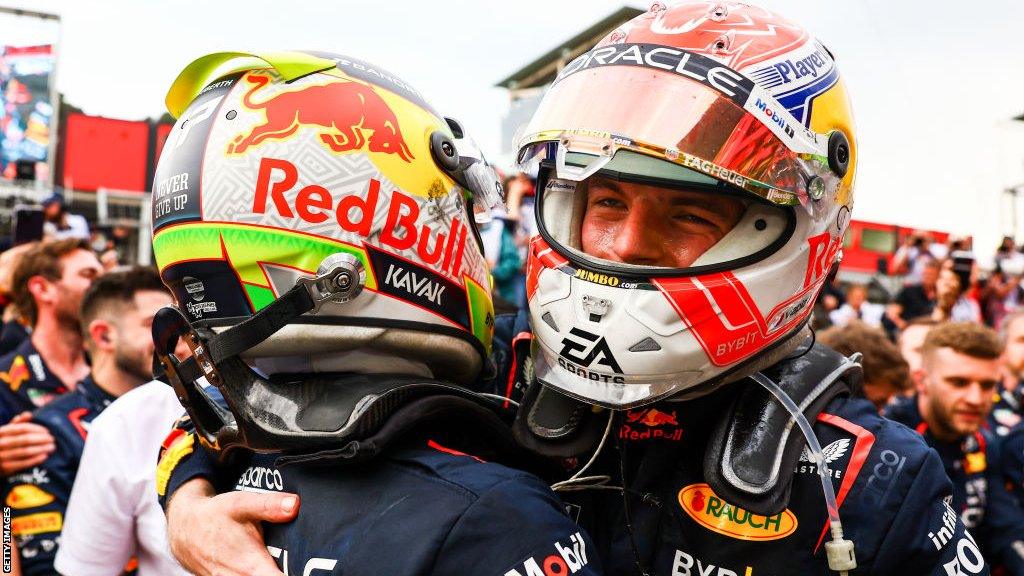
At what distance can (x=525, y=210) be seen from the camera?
5.86 meters

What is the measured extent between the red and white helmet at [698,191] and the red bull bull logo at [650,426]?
10 centimetres

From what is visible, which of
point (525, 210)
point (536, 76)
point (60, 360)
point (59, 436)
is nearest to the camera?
point (59, 436)

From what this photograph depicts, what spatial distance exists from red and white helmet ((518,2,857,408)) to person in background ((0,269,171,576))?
1901 mm

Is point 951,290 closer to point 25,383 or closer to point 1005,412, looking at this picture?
point 1005,412

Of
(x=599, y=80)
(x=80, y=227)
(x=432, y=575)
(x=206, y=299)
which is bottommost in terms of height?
(x=80, y=227)

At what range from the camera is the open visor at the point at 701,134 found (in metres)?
1.70

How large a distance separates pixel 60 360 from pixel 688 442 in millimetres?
4018

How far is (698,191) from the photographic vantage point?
1.75m

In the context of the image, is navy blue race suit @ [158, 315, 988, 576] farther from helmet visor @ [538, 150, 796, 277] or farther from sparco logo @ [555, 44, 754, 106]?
sparco logo @ [555, 44, 754, 106]

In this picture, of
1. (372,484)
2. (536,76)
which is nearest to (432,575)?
(372,484)

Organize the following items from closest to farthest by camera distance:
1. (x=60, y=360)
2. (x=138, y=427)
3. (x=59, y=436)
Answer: (x=138, y=427) < (x=59, y=436) < (x=60, y=360)

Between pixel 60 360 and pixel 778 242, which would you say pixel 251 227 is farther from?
pixel 60 360

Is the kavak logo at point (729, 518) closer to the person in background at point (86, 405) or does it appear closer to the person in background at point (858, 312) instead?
the person in background at point (86, 405)

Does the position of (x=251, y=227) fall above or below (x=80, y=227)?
above
